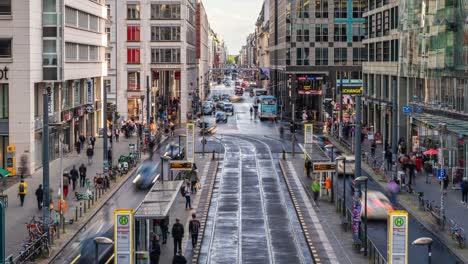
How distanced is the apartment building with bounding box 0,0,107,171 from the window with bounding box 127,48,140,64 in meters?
37.5

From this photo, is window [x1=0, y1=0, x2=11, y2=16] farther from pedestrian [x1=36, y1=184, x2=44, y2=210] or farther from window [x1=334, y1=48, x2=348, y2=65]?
window [x1=334, y1=48, x2=348, y2=65]

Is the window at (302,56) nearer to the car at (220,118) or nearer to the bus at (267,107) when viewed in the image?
the bus at (267,107)

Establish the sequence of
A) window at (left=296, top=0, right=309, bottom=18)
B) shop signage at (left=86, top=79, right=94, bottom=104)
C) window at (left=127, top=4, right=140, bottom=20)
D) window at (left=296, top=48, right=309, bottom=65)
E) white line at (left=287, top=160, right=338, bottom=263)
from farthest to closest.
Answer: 1. window at (left=296, top=48, right=309, bottom=65)
2. window at (left=296, top=0, right=309, bottom=18)
3. window at (left=127, top=4, right=140, bottom=20)
4. shop signage at (left=86, top=79, right=94, bottom=104)
5. white line at (left=287, top=160, right=338, bottom=263)

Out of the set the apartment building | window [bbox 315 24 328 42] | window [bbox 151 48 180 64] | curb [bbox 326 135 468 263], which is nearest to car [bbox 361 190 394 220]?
curb [bbox 326 135 468 263]

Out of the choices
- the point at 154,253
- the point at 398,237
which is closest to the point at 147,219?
the point at 154,253

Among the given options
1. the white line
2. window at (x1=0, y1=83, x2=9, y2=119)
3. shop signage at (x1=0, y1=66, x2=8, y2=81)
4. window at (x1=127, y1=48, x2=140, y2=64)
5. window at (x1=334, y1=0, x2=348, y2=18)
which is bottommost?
the white line

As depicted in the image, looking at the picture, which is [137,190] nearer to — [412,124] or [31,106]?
[31,106]

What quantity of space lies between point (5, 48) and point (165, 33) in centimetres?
5720

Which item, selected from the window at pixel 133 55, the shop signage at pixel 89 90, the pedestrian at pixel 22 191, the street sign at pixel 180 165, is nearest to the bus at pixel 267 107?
the window at pixel 133 55

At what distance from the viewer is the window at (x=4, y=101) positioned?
6144cm

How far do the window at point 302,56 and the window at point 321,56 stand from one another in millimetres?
1567

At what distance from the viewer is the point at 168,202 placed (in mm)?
33906

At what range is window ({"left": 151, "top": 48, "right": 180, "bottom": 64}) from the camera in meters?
117

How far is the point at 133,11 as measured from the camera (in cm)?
11700
